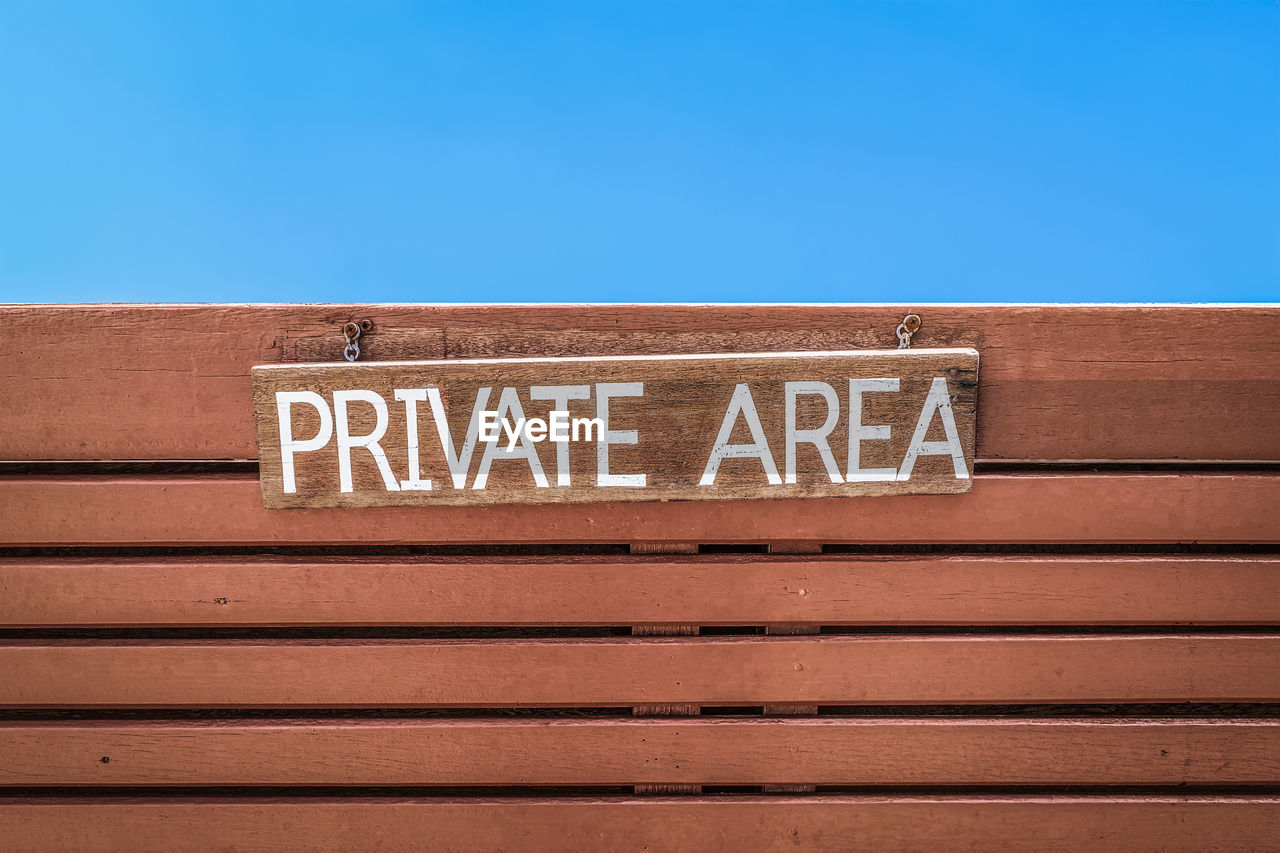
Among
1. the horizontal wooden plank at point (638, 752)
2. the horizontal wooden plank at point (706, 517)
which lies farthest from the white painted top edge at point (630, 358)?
the horizontal wooden plank at point (638, 752)

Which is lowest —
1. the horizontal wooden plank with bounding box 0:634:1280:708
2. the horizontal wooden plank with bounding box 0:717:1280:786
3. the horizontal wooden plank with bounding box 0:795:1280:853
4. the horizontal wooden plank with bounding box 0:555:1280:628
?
the horizontal wooden plank with bounding box 0:795:1280:853

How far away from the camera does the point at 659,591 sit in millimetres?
1744

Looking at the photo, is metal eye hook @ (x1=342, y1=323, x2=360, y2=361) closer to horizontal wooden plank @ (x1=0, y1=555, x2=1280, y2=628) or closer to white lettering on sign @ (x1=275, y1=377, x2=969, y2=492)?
white lettering on sign @ (x1=275, y1=377, x2=969, y2=492)

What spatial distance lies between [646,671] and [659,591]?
0.21 metres

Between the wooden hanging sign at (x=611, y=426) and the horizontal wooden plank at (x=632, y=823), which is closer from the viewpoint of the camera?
the wooden hanging sign at (x=611, y=426)

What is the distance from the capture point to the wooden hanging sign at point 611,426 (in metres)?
1.63

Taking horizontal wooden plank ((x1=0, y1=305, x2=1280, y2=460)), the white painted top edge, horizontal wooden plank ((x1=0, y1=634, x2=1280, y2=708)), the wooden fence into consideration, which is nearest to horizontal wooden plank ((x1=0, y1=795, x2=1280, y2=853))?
the wooden fence

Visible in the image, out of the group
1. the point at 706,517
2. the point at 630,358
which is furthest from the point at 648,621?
the point at 630,358

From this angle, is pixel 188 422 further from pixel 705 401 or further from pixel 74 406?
pixel 705 401

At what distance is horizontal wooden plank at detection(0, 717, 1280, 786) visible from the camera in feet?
5.75

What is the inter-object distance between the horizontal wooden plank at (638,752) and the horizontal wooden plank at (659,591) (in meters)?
0.28

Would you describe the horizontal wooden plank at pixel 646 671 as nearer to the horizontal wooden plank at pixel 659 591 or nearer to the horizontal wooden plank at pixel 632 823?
the horizontal wooden plank at pixel 659 591

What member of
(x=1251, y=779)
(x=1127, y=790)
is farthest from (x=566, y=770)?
(x=1251, y=779)

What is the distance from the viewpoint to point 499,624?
5.78 ft
